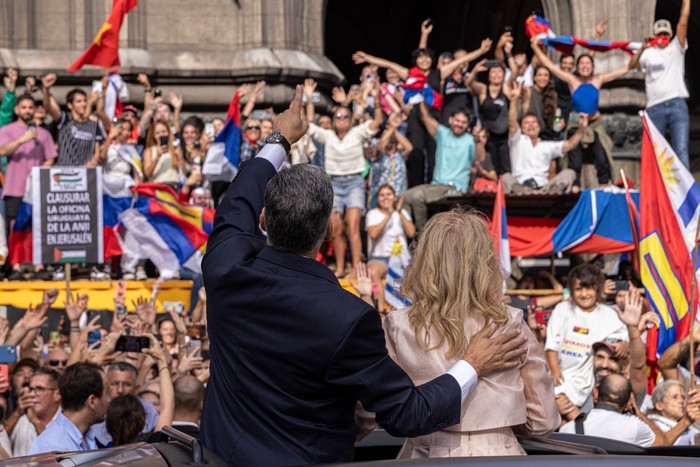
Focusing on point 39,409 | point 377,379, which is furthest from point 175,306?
point 377,379

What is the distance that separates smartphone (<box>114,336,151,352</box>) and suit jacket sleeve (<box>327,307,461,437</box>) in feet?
12.7

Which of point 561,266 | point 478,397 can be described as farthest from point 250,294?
point 561,266

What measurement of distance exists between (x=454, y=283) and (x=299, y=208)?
0.52m

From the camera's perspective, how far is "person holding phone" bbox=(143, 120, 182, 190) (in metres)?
13.5

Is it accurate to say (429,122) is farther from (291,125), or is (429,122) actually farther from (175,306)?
(291,125)

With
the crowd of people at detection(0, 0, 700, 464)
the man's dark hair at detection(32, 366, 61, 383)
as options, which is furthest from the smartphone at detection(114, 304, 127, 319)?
the man's dark hair at detection(32, 366, 61, 383)

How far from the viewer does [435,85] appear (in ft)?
46.8

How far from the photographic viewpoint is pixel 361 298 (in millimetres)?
5258

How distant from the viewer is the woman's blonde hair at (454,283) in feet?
12.0

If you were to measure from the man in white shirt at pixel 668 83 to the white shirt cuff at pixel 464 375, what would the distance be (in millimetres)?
10924

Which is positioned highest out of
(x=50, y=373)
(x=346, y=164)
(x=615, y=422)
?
(x=346, y=164)

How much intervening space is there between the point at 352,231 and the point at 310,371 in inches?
383

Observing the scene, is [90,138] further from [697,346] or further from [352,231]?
[697,346]

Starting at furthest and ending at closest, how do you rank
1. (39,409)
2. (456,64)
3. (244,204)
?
Result: (456,64)
(39,409)
(244,204)
